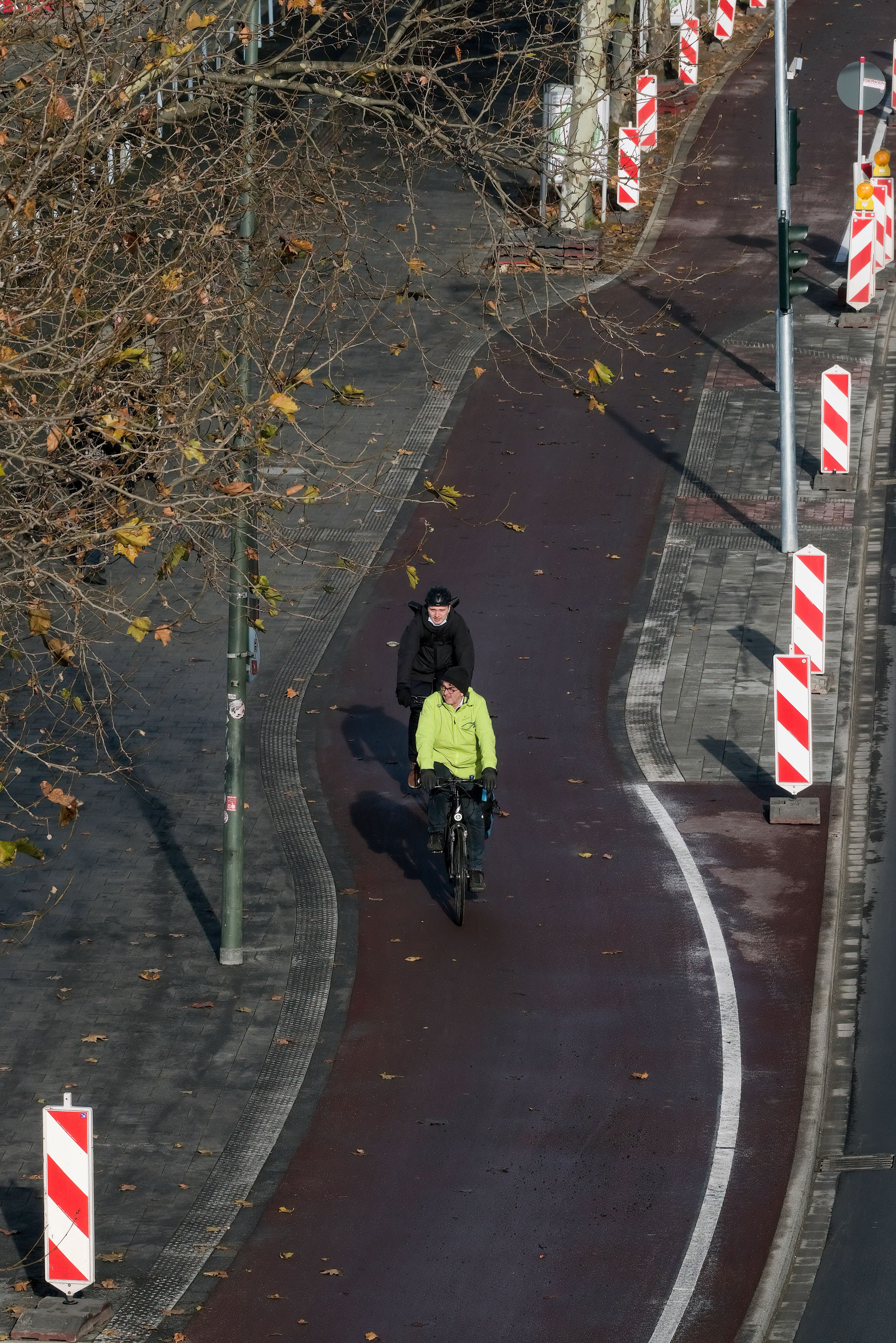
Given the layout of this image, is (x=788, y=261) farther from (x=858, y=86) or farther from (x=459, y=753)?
(x=459, y=753)

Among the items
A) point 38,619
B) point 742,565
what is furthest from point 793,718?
point 38,619

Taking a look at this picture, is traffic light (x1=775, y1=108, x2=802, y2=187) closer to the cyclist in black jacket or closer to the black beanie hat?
the cyclist in black jacket

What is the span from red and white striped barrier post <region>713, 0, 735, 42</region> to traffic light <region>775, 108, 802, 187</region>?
19.9 metres

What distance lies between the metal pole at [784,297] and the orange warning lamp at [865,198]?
5.83m

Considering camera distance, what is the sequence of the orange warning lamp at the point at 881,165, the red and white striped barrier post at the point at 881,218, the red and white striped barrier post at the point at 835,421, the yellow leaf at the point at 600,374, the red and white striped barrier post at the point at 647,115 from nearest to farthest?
1. the yellow leaf at the point at 600,374
2. the red and white striped barrier post at the point at 835,421
3. the red and white striped barrier post at the point at 881,218
4. the orange warning lamp at the point at 881,165
5. the red and white striped barrier post at the point at 647,115

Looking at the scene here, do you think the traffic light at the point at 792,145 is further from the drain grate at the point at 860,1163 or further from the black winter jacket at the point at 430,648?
the drain grate at the point at 860,1163

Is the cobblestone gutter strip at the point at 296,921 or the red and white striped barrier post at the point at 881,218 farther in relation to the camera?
Answer: the red and white striped barrier post at the point at 881,218

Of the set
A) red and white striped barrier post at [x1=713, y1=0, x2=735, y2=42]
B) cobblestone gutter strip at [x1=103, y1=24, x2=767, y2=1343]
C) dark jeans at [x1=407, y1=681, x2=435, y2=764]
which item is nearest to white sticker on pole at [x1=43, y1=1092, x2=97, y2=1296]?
cobblestone gutter strip at [x1=103, y1=24, x2=767, y2=1343]

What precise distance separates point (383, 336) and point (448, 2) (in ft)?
44.1

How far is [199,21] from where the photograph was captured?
10.3 meters

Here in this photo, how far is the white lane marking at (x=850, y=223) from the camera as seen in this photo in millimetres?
27531

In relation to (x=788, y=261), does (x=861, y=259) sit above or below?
→ below

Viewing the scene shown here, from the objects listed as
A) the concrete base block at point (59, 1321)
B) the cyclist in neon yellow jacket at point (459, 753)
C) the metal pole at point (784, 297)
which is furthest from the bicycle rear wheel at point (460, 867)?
the metal pole at point (784, 297)

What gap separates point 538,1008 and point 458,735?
223 cm
